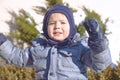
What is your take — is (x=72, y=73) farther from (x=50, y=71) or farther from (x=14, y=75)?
(x=14, y=75)

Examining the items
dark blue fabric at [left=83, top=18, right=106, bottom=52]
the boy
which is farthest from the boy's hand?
the boy

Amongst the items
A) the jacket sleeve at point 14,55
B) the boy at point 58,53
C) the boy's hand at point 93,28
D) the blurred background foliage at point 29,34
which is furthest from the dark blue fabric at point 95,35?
the blurred background foliage at point 29,34

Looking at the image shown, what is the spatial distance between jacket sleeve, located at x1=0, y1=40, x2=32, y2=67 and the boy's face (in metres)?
0.29

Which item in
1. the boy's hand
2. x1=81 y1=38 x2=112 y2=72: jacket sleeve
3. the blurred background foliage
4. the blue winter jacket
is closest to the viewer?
the boy's hand

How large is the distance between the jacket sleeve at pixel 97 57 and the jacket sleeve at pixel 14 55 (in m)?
0.53

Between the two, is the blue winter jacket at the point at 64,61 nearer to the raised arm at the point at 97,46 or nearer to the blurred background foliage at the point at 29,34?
the raised arm at the point at 97,46

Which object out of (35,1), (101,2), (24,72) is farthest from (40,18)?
(24,72)

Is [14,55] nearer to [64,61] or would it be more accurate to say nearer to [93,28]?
[64,61]

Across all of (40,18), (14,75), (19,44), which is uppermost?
(40,18)

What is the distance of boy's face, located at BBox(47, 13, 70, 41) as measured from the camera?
342 cm

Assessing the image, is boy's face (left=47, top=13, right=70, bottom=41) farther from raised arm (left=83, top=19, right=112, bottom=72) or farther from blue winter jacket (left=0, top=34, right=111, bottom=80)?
raised arm (left=83, top=19, right=112, bottom=72)

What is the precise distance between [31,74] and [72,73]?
13.2 feet

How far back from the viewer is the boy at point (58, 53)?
336 cm

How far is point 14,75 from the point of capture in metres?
7.35
